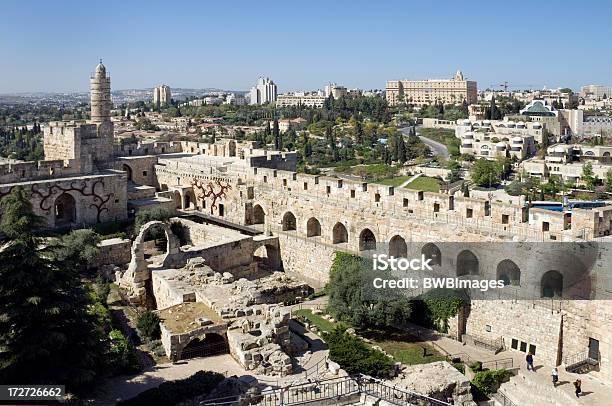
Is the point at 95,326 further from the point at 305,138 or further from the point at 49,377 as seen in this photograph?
the point at 305,138

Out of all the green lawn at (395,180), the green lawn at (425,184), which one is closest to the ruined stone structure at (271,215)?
the green lawn at (425,184)

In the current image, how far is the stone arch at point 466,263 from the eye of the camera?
674 inches

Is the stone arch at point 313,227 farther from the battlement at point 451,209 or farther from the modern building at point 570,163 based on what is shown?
the modern building at point 570,163

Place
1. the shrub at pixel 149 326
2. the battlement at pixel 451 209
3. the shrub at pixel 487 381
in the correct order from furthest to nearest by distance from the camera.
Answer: the battlement at pixel 451 209
the shrub at pixel 149 326
the shrub at pixel 487 381

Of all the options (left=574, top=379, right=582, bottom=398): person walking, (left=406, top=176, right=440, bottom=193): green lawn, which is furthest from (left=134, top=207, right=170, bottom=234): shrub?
(left=406, top=176, right=440, bottom=193): green lawn

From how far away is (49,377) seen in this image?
10461 millimetres

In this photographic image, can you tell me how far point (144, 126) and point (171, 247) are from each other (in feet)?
272

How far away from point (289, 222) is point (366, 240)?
12.5 ft

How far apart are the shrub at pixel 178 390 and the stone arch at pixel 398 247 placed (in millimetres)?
8444

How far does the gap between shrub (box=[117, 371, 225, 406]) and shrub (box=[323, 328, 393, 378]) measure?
281cm

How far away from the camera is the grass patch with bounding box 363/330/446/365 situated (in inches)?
595

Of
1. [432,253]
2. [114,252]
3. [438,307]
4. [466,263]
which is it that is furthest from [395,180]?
[438,307]

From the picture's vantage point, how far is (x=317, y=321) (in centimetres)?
1739

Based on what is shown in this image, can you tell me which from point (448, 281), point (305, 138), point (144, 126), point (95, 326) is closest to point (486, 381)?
point (448, 281)
